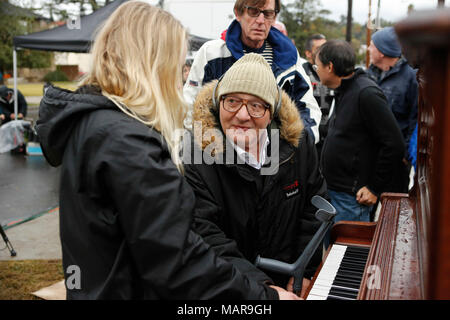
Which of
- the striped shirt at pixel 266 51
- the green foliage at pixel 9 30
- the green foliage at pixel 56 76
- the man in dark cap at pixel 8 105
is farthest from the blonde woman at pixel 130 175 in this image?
the green foliage at pixel 56 76

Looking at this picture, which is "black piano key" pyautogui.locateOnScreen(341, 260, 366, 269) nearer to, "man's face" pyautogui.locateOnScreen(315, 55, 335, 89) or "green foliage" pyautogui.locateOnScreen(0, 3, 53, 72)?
"man's face" pyautogui.locateOnScreen(315, 55, 335, 89)

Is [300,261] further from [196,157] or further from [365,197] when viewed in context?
[365,197]

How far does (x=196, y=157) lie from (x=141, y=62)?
67 centimetres

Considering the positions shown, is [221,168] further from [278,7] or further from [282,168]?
[278,7]

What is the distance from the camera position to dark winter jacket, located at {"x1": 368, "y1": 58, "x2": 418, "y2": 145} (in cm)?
429

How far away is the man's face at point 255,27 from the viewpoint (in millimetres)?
2941

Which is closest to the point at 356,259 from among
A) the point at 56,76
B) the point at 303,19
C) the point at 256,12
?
the point at 256,12

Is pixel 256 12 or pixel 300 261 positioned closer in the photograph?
pixel 300 261

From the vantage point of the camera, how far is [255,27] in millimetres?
2949

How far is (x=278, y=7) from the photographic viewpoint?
3.12m

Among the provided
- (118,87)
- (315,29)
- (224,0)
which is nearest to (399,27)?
(118,87)

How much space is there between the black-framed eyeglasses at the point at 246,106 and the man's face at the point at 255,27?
3.42ft

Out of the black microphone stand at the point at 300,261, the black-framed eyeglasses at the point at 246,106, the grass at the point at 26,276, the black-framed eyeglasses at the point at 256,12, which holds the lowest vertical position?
the grass at the point at 26,276

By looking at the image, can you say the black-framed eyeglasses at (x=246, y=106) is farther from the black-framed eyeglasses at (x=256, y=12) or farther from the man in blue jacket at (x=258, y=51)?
the black-framed eyeglasses at (x=256, y=12)
